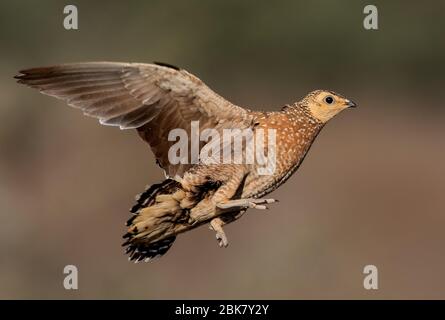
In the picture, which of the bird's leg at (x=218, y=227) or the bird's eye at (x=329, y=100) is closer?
A: the bird's leg at (x=218, y=227)

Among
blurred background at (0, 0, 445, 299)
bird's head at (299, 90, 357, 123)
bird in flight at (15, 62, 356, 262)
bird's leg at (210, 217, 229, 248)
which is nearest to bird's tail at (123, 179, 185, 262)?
bird in flight at (15, 62, 356, 262)

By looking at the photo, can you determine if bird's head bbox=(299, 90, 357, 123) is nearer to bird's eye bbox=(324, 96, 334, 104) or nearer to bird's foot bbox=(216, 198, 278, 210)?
bird's eye bbox=(324, 96, 334, 104)

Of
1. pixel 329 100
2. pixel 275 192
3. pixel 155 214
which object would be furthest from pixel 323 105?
pixel 275 192

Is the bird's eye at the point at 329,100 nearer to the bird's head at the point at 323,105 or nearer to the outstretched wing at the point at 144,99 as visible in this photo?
the bird's head at the point at 323,105

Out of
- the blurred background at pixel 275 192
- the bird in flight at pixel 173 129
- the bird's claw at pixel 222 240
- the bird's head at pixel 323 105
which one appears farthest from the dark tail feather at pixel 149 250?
the blurred background at pixel 275 192

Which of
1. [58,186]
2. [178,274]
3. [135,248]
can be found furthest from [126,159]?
[135,248]

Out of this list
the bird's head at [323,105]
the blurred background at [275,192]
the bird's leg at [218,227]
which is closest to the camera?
the bird's leg at [218,227]

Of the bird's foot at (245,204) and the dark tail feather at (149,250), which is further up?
the bird's foot at (245,204)
